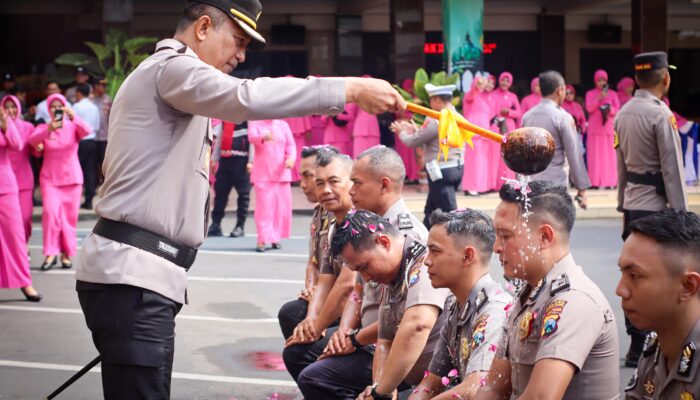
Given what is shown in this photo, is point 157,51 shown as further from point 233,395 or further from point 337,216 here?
point 233,395

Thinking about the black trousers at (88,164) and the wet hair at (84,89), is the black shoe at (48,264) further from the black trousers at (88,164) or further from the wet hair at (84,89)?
the wet hair at (84,89)

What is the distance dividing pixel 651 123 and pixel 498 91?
11986mm

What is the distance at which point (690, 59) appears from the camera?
2772cm

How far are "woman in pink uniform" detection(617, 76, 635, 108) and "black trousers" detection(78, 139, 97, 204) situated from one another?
1001cm

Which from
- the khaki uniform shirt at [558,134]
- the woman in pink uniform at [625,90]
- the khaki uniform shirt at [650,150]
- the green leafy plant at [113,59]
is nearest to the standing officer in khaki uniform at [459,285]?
the khaki uniform shirt at [650,150]

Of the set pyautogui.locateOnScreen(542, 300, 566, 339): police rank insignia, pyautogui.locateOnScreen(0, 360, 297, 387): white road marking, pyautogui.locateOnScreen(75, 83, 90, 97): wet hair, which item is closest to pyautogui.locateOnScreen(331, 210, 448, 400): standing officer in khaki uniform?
pyautogui.locateOnScreen(542, 300, 566, 339): police rank insignia

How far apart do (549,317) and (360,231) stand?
5.19 ft

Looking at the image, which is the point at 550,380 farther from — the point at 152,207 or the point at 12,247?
the point at 12,247

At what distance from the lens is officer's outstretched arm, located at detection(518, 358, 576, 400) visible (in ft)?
11.9

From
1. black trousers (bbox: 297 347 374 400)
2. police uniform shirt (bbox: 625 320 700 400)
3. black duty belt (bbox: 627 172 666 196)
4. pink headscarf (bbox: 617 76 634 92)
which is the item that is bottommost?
black trousers (bbox: 297 347 374 400)

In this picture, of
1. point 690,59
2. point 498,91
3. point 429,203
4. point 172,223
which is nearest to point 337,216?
point 172,223

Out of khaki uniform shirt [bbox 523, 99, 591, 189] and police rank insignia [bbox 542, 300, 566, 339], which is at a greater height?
khaki uniform shirt [bbox 523, 99, 591, 189]

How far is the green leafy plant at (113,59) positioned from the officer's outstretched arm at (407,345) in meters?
13.8

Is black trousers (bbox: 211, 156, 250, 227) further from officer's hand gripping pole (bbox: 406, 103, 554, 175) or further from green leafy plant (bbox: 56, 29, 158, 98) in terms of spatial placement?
officer's hand gripping pole (bbox: 406, 103, 554, 175)
